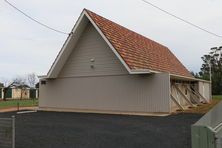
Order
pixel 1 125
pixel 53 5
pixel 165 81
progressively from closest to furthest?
pixel 1 125 → pixel 53 5 → pixel 165 81

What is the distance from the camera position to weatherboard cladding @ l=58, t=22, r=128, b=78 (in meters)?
19.1

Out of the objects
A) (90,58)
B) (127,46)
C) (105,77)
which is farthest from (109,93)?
(127,46)

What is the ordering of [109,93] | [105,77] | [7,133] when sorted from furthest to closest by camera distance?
[105,77]
[109,93]
[7,133]

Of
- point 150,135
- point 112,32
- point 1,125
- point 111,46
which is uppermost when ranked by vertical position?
point 112,32

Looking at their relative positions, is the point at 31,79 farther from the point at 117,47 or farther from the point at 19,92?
the point at 117,47

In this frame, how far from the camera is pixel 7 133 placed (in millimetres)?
6559

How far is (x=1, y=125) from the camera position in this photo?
6.57 metres

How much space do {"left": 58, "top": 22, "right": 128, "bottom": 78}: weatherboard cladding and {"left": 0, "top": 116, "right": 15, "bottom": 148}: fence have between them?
12.3 meters

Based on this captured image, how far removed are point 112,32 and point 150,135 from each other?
38.1 ft

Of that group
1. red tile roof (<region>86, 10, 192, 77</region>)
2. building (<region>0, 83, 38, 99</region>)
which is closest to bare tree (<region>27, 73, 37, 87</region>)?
building (<region>0, 83, 38, 99</region>)

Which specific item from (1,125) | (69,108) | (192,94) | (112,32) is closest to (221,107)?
(1,125)

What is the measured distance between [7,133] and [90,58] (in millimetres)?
13733

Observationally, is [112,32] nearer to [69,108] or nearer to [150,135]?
[69,108]

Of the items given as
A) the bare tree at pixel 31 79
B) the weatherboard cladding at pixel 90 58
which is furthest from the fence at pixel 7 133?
the bare tree at pixel 31 79
